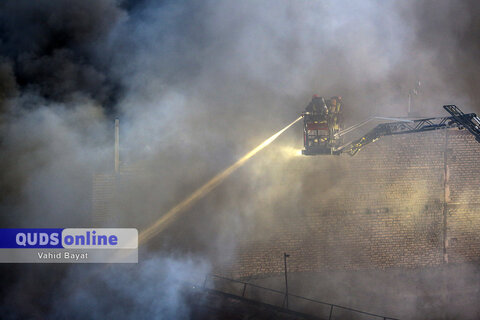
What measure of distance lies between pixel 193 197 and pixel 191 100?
256cm

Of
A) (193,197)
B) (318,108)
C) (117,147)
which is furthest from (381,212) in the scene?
(117,147)

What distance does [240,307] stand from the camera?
6598 mm

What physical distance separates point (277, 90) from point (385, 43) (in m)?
3.59

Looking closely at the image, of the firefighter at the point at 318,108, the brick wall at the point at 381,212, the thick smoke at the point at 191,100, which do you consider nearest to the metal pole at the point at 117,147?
the thick smoke at the point at 191,100

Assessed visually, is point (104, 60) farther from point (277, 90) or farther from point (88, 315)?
point (88, 315)

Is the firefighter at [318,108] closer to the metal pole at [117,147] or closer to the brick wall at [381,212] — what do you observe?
the brick wall at [381,212]

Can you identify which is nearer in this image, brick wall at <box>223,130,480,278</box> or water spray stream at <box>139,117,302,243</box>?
water spray stream at <box>139,117,302,243</box>

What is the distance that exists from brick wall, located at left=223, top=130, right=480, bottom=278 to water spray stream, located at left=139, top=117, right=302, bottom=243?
1.02m

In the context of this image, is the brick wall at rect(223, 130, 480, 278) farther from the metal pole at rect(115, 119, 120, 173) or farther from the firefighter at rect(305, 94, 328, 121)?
the metal pole at rect(115, 119, 120, 173)

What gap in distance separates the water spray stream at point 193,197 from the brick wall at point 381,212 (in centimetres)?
102

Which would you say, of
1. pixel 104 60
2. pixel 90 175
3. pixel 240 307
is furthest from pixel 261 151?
pixel 104 60

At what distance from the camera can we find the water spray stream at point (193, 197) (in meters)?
7.69

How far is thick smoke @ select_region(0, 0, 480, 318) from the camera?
7.45 meters

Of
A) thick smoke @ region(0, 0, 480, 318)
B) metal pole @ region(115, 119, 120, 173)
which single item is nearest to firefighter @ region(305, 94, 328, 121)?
thick smoke @ region(0, 0, 480, 318)
